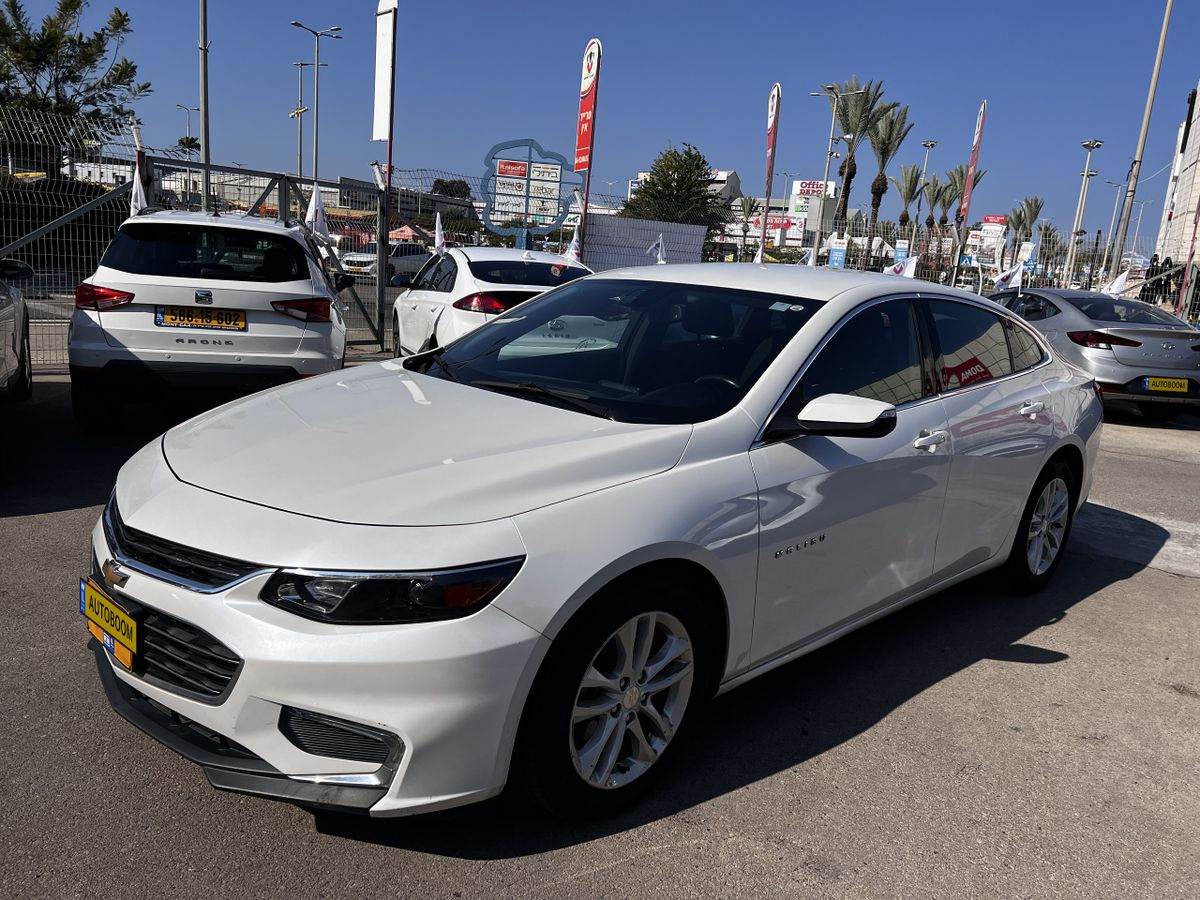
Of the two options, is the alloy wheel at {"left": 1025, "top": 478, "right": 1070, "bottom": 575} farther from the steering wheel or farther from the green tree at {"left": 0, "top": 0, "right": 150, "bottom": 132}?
the green tree at {"left": 0, "top": 0, "right": 150, "bottom": 132}

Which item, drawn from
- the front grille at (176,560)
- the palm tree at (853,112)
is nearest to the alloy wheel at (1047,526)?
the front grille at (176,560)

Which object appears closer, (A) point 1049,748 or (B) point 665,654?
(B) point 665,654

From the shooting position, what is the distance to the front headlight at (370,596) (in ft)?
7.45

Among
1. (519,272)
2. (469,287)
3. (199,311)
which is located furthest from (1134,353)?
(199,311)

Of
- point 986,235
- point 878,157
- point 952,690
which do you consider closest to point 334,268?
point 952,690

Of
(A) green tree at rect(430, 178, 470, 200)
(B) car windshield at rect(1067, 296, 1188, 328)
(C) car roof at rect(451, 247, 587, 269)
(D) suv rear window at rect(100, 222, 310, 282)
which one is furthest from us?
(A) green tree at rect(430, 178, 470, 200)

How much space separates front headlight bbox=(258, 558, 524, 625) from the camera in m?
2.27

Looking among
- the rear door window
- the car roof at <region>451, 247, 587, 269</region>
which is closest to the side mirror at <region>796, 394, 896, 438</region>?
the rear door window

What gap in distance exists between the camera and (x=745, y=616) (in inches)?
117

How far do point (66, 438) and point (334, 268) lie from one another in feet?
24.6

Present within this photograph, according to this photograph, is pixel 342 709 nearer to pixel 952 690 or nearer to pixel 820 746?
pixel 820 746

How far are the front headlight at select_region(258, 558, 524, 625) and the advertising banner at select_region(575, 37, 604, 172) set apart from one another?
14.6 metres

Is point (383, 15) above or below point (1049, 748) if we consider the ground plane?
above

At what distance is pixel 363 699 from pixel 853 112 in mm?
42555
